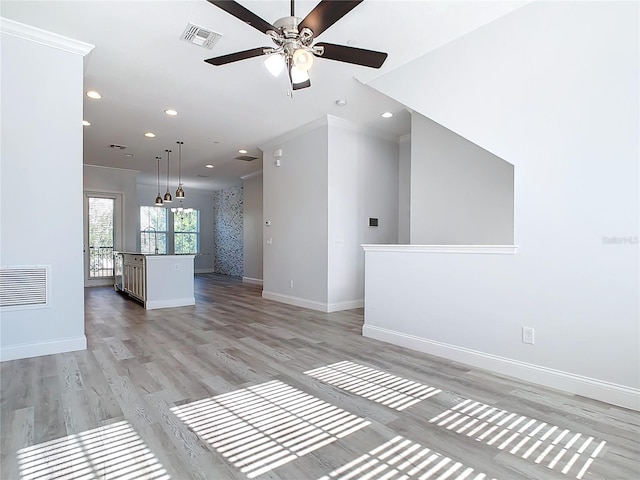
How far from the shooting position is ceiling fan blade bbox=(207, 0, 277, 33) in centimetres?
215

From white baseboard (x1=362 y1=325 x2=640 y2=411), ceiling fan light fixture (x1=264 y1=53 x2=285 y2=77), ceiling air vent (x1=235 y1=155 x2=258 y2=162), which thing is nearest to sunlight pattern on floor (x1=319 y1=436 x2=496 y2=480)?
white baseboard (x1=362 y1=325 x2=640 y2=411)

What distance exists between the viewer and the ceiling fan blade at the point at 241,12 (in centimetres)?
215

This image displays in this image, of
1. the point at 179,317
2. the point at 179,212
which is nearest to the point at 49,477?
the point at 179,317

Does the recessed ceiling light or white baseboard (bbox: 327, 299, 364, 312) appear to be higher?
the recessed ceiling light

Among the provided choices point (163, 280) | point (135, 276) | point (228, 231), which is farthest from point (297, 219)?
point (228, 231)

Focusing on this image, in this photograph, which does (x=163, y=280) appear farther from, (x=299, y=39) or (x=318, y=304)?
(x=299, y=39)

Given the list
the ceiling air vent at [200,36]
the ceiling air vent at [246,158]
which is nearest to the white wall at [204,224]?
the ceiling air vent at [246,158]

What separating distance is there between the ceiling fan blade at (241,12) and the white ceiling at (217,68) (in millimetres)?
642

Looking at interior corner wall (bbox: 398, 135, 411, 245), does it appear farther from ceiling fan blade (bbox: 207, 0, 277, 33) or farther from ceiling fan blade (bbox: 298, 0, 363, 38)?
ceiling fan blade (bbox: 207, 0, 277, 33)

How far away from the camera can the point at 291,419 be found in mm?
2172

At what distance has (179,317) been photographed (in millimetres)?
5141

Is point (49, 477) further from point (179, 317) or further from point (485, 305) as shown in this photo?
point (179, 317)

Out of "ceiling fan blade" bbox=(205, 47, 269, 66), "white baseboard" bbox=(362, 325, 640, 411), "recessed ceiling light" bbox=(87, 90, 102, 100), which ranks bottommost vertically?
"white baseboard" bbox=(362, 325, 640, 411)

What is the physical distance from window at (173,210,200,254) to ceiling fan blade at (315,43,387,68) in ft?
35.9
